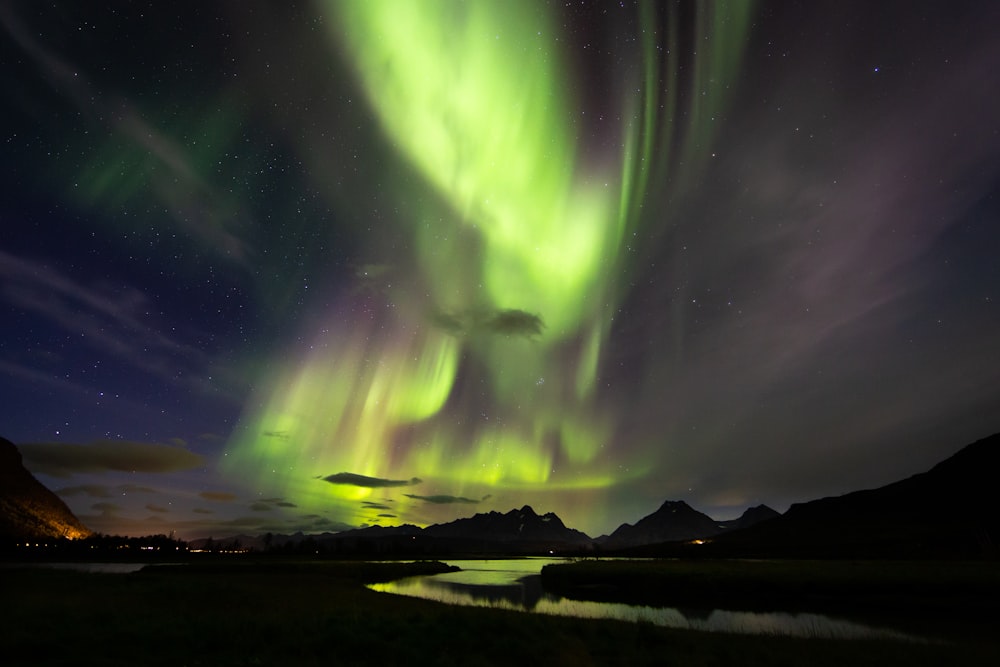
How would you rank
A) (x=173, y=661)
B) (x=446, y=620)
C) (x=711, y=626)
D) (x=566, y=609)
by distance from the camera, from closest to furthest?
(x=173, y=661) < (x=446, y=620) < (x=711, y=626) < (x=566, y=609)

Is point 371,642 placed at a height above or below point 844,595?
below

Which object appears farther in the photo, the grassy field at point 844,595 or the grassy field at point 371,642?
the grassy field at point 844,595

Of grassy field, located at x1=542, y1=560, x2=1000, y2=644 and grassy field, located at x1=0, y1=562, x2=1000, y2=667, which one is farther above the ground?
grassy field, located at x1=542, y1=560, x2=1000, y2=644

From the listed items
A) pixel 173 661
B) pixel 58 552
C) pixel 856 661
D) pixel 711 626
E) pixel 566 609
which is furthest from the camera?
pixel 58 552

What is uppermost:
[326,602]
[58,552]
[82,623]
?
[58,552]

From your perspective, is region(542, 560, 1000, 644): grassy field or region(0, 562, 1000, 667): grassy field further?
region(542, 560, 1000, 644): grassy field

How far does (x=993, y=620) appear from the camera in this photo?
36.8 metres

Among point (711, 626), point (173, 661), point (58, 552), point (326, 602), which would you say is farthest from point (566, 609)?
point (58, 552)

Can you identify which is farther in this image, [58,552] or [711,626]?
[58,552]

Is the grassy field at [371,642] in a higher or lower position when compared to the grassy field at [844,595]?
lower

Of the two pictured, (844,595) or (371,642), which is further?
(844,595)

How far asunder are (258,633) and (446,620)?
373 inches

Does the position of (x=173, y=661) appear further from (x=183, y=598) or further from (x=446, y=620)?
(x=183, y=598)

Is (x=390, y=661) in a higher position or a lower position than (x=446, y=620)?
lower
